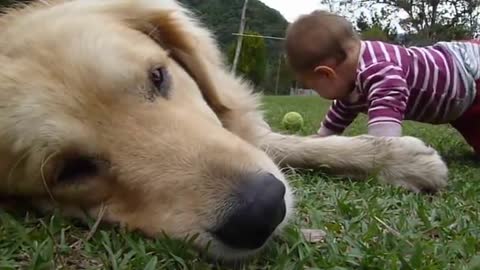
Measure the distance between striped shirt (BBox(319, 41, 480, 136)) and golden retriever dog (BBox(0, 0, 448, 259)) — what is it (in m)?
1.32

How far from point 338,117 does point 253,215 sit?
2.70 meters

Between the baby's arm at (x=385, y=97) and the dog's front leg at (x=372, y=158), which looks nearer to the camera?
the dog's front leg at (x=372, y=158)

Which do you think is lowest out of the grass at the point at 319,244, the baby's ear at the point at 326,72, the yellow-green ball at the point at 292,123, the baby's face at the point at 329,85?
the yellow-green ball at the point at 292,123

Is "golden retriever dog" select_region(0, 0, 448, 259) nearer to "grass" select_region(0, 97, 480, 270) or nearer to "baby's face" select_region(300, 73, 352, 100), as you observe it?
"grass" select_region(0, 97, 480, 270)

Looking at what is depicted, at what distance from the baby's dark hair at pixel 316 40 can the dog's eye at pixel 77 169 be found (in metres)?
2.15

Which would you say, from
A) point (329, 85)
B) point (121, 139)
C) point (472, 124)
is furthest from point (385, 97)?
point (121, 139)

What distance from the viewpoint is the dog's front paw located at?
8.46 ft

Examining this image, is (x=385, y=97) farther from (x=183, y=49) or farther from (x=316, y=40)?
(x=183, y=49)

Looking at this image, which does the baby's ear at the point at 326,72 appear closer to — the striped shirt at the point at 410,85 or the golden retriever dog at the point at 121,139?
the striped shirt at the point at 410,85

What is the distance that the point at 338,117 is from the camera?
3980mm

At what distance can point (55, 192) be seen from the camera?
177 cm

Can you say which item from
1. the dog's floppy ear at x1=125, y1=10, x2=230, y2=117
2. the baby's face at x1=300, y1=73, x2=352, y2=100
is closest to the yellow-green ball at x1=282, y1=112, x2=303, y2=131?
the baby's face at x1=300, y1=73, x2=352, y2=100

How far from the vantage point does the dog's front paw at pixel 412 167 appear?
2580mm

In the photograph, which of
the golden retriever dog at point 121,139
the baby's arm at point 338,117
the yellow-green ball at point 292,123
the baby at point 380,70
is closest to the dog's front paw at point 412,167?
the baby at point 380,70
